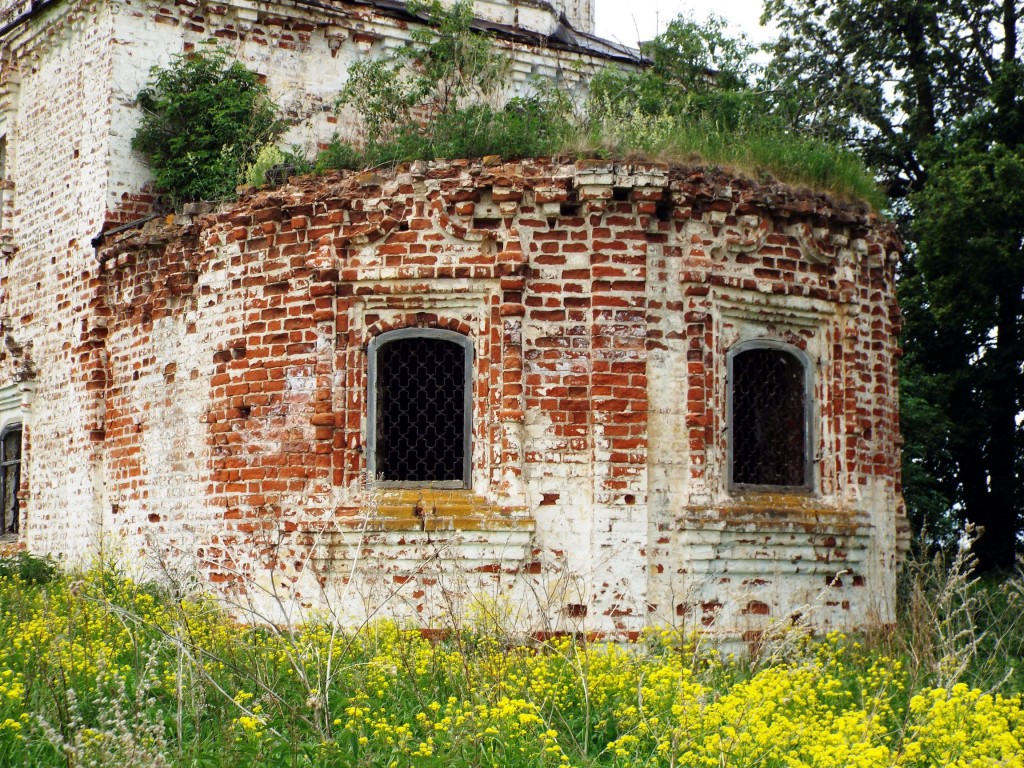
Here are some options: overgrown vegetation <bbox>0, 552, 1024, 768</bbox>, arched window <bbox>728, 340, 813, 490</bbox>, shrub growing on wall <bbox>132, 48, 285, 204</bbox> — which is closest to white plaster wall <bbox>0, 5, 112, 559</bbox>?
shrub growing on wall <bbox>132, 48, 285, 204</bbox>

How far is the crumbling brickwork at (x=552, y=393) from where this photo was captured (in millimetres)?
9031

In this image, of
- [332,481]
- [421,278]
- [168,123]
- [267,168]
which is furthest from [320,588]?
[168,123]

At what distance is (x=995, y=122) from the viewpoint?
17.9m

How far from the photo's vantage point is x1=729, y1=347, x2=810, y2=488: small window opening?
9.84 metres

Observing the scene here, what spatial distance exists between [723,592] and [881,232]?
11.4 feet

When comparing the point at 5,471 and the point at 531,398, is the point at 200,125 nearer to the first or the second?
the point at 5,471

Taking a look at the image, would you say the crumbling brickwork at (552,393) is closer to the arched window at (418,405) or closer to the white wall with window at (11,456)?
the arched window at (418,405)

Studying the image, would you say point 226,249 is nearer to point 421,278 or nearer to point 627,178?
point 421,278

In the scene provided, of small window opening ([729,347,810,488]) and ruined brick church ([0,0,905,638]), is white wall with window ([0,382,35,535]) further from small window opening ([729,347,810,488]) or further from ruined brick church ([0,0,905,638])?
small window opening ([729,347,810,488])

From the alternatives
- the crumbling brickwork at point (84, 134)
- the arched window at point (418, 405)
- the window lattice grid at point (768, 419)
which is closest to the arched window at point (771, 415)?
the window lattice grid at point (768, 419)

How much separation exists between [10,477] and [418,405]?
669cm

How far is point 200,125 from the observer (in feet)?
40.1

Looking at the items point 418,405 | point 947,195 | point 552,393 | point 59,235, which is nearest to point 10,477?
point 59,235

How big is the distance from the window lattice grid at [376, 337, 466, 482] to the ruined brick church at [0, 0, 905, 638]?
Answer: 2cm
